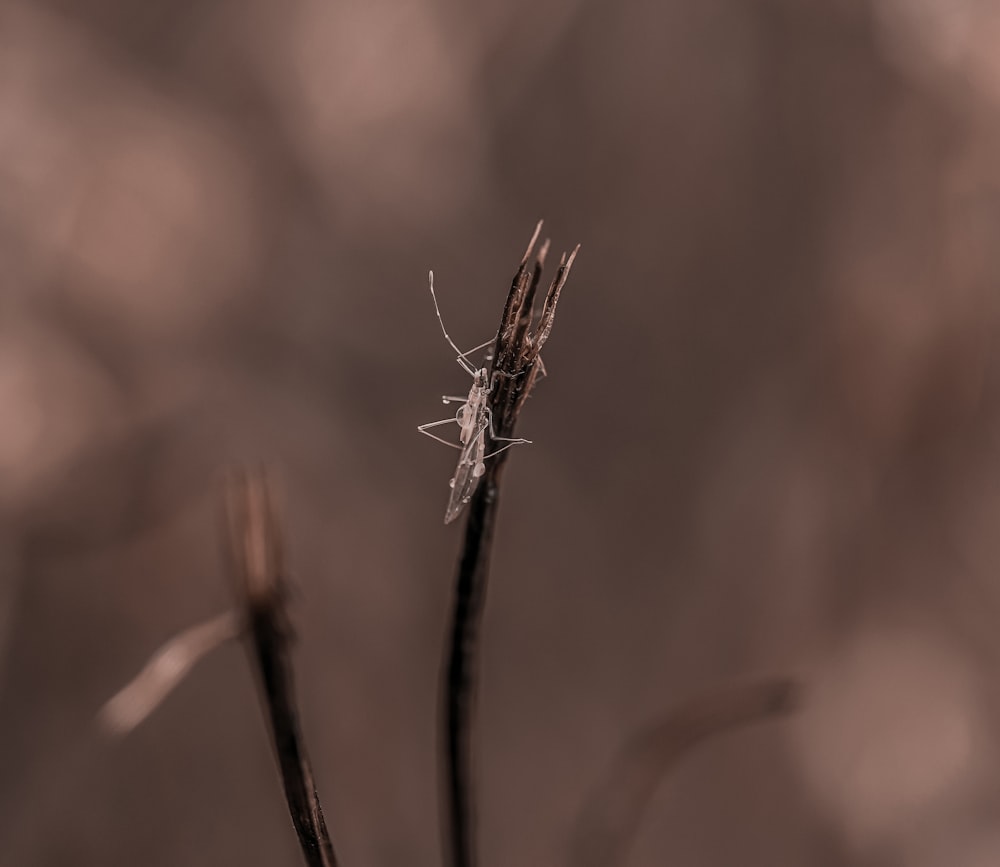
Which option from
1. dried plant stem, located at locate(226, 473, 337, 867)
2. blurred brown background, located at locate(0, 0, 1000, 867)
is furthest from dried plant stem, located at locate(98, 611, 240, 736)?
blurred brown background, located at locate(0, 0, 1000, 867)

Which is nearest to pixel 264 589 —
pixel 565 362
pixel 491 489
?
pixel 491 489

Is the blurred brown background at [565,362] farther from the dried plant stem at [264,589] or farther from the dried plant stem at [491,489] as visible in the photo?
the dried plant stem at [264,589]

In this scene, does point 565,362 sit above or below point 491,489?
above

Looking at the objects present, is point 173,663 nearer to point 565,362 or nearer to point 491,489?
point 491,489

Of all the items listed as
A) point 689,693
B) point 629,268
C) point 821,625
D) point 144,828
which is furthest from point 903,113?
point 144,828

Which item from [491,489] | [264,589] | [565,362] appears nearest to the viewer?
[264,589]

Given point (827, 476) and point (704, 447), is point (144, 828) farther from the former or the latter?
point (827, 476)
